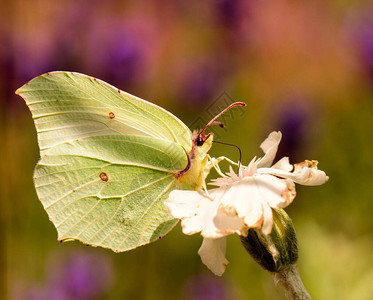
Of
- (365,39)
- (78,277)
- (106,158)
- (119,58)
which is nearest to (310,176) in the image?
(106,158)

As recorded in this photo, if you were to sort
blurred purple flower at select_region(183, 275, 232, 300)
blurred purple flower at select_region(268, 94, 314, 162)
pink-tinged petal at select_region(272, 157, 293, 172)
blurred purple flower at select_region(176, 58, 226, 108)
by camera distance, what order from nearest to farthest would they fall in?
pink-tinged petal at select_region(272, 157, 293, 172) < blurred purple flower at select_region(183, 275, 232, 300) < blurred purple flower at select_region(268, 94, 314, 162) < blurred purple flower at select_region(176, 58, 226, 108)

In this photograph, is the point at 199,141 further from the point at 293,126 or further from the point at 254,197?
the point at 293,126

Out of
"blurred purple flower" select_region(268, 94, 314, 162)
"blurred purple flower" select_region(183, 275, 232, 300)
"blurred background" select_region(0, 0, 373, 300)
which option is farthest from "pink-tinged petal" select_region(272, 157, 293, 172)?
"blurred purple flower" select_region(268, 94, 314, 162)

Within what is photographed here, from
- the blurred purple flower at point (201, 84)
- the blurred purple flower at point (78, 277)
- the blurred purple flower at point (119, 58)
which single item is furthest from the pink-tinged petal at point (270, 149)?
the blurred purple flower at point (201, 84)

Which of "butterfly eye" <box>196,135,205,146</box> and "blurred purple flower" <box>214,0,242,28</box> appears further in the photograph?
"blurred purple flower" <box>214,0,242,28</box>

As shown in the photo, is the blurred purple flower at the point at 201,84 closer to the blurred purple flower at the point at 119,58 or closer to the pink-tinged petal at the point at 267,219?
the blurred purple flower at the point at 119,58

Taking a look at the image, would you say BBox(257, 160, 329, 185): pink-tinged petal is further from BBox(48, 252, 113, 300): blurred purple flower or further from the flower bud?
BBox(48, 252, 113, 300): blurred purple flower
